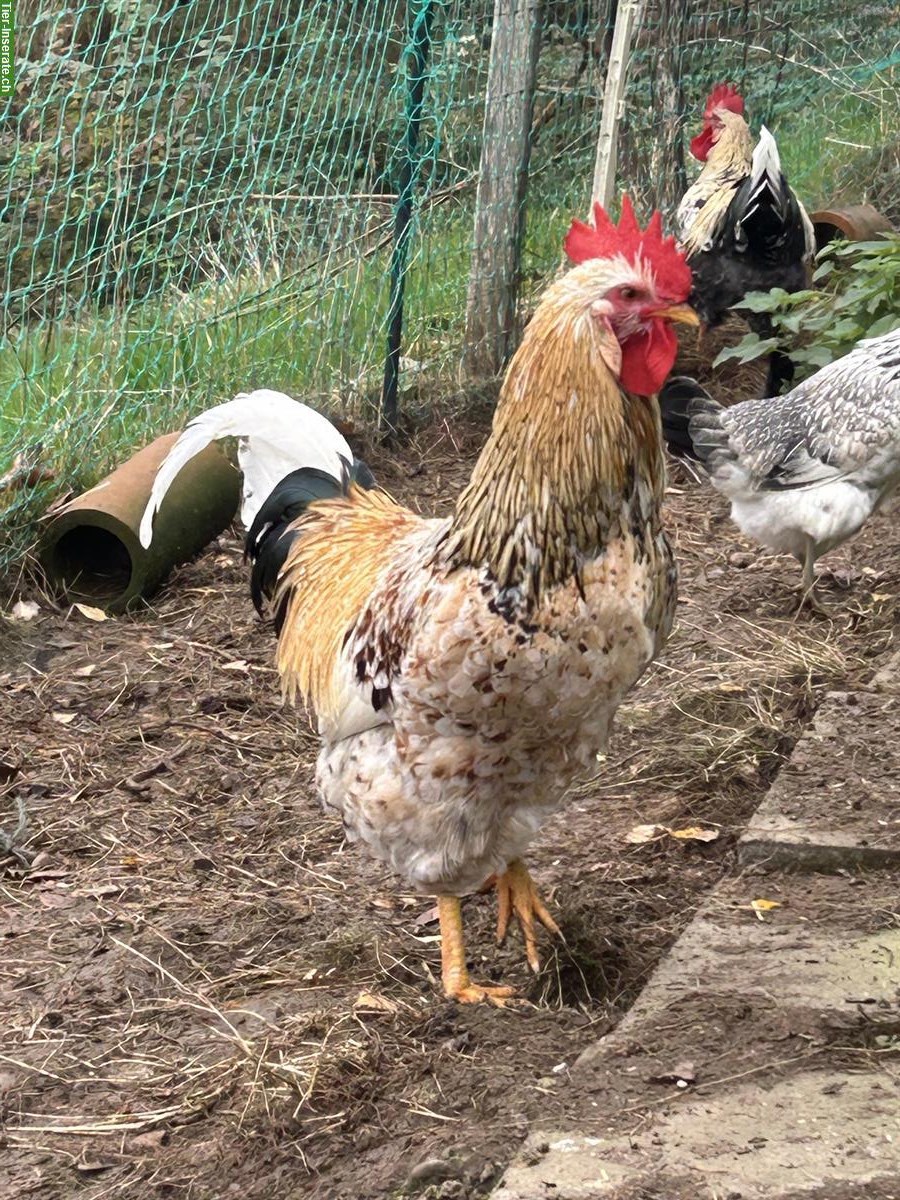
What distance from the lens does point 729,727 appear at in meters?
4.52

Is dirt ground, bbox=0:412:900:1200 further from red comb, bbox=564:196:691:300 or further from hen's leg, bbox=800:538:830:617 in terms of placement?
red comb, bbox=564:196:691:300

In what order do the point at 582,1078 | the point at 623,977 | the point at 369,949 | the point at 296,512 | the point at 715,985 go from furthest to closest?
the point at 296,512 → the point at 369,949 → the point at 623,977 → the point at 715,985 → the point at 582,1078

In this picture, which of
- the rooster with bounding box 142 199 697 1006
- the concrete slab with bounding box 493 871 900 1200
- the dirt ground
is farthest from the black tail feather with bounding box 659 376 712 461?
the concrete slab with bounding box 493 871 900 1200

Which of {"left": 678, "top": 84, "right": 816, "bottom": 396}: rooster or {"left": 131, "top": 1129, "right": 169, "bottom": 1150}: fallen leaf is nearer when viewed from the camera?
{"left": 131, "top": 1129, "right": 169, "bottom": 1150}: fallen leaf

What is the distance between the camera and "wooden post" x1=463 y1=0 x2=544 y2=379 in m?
6.98

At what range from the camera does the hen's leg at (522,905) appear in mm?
3496

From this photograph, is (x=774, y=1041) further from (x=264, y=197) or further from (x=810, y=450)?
(x=264, y=197)

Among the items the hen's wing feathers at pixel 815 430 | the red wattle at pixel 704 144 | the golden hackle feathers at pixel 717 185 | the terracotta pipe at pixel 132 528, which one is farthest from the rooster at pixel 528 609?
the red wattle at pixel 704 144

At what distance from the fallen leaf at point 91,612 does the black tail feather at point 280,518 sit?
156cm

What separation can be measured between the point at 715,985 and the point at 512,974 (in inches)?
26.9

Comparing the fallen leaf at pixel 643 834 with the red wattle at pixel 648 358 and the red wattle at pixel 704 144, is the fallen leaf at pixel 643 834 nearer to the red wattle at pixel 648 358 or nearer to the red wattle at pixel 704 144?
the red wattle at pixel 648 358

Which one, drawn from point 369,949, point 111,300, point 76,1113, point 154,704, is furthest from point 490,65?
point 76,1113

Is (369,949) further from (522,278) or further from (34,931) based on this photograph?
(522,278)

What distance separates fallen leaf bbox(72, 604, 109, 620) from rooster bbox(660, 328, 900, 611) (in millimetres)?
2452
